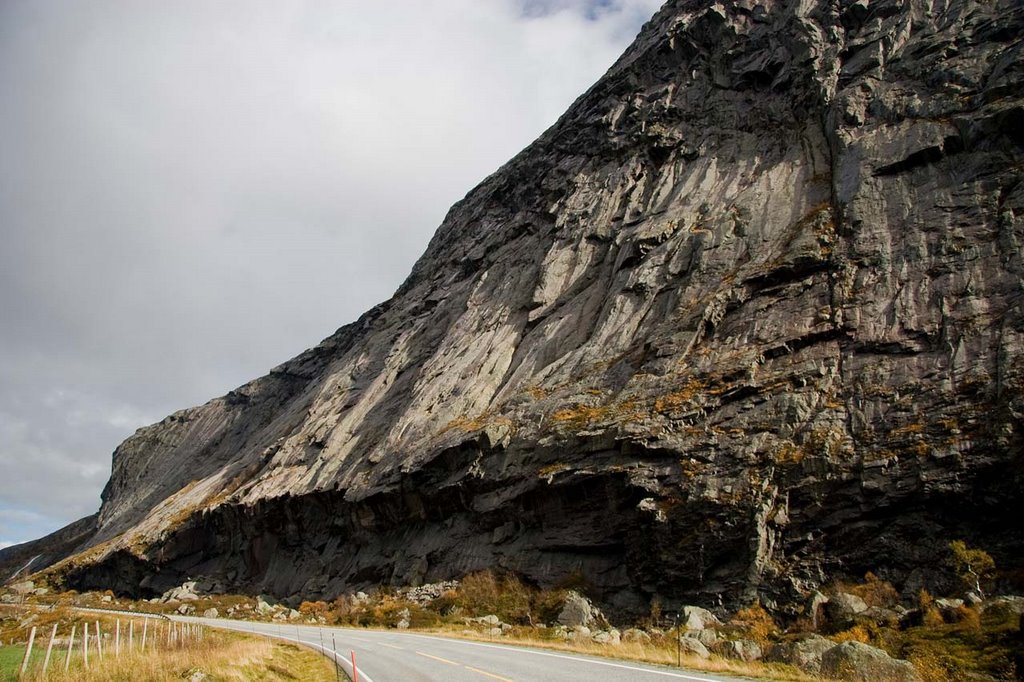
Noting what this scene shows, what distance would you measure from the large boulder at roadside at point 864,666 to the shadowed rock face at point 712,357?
8.15 metres

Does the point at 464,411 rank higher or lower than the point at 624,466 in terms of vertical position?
higher

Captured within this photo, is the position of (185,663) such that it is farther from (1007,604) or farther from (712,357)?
(712,357)

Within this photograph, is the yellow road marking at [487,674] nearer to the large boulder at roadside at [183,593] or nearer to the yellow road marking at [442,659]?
the yellow road marking at [442,659]

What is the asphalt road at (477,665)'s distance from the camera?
38.8 feet

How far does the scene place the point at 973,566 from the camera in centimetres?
1736

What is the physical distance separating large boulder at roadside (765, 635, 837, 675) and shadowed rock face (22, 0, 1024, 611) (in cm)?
610

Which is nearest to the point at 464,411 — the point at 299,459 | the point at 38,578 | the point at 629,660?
the point at 299,459

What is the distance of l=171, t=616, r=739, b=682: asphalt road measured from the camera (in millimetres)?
11836

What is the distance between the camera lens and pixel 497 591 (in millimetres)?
28156

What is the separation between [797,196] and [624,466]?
19.2 meters

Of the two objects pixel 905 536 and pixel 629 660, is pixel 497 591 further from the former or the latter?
pixel 905 536

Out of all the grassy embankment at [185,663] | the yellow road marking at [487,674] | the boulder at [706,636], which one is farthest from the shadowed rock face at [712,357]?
the grassy embankment at [185,663]

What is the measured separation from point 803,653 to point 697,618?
6696 mm

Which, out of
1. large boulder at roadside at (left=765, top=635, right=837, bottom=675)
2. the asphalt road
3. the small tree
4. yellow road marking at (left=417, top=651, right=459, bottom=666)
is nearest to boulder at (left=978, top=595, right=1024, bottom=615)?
the small tree
